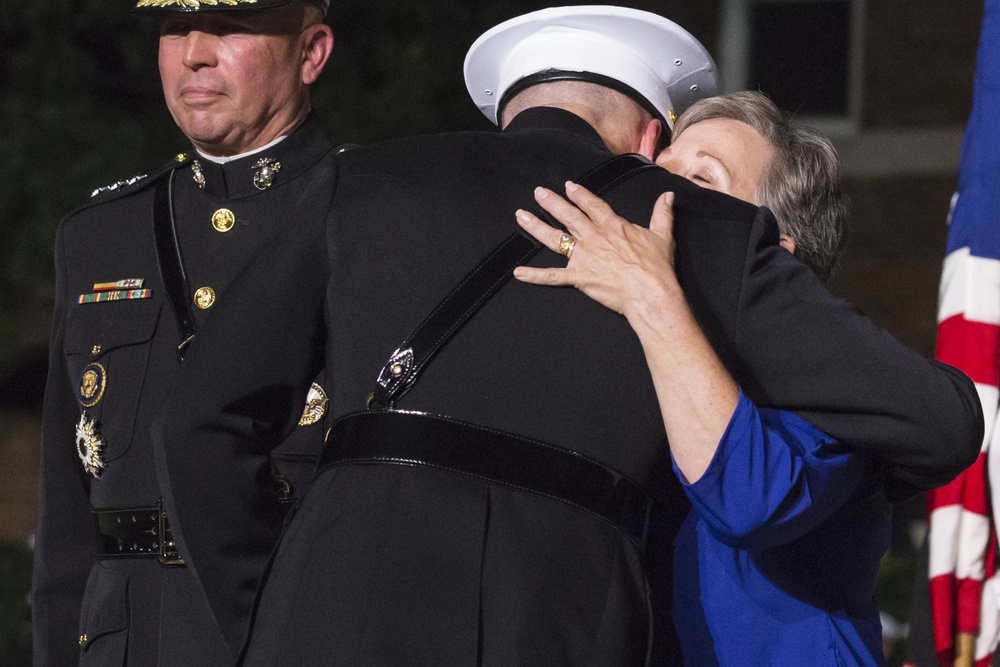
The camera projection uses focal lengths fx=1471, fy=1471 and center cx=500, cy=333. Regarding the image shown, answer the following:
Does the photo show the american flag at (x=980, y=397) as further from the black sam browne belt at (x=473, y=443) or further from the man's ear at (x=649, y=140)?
the black sam browne belt at (x=473, y=443)

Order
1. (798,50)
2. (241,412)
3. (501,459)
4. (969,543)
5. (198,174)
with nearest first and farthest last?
(501,459) → (241,412) → (198,174) → (969,543) → (798,50)

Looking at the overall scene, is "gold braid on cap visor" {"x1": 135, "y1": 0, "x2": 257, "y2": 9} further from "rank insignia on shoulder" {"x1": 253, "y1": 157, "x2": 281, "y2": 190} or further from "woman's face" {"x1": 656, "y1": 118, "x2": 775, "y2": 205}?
"woman's face" {"x1": 656, "y1": 118, "x2": 775, "y2": 205}

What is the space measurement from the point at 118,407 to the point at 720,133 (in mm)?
1305

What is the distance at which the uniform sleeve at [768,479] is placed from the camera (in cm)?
204

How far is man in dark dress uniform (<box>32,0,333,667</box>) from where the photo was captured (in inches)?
113

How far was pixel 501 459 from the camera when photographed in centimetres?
202

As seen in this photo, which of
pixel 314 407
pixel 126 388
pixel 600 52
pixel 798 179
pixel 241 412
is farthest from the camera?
pixel 126 388

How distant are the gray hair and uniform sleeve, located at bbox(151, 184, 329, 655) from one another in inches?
33.4

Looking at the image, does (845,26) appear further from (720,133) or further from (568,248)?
(568,248)

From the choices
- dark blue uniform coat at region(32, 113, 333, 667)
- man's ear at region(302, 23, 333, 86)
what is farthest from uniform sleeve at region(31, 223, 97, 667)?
man's ear at region(302, 23, 333, 86)

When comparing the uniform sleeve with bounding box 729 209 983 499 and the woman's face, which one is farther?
the woman's face

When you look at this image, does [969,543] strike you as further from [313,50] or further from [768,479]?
[313,50]

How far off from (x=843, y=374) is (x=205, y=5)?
1628mm

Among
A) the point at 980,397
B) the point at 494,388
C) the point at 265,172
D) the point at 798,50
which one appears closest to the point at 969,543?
the point at 980,397
